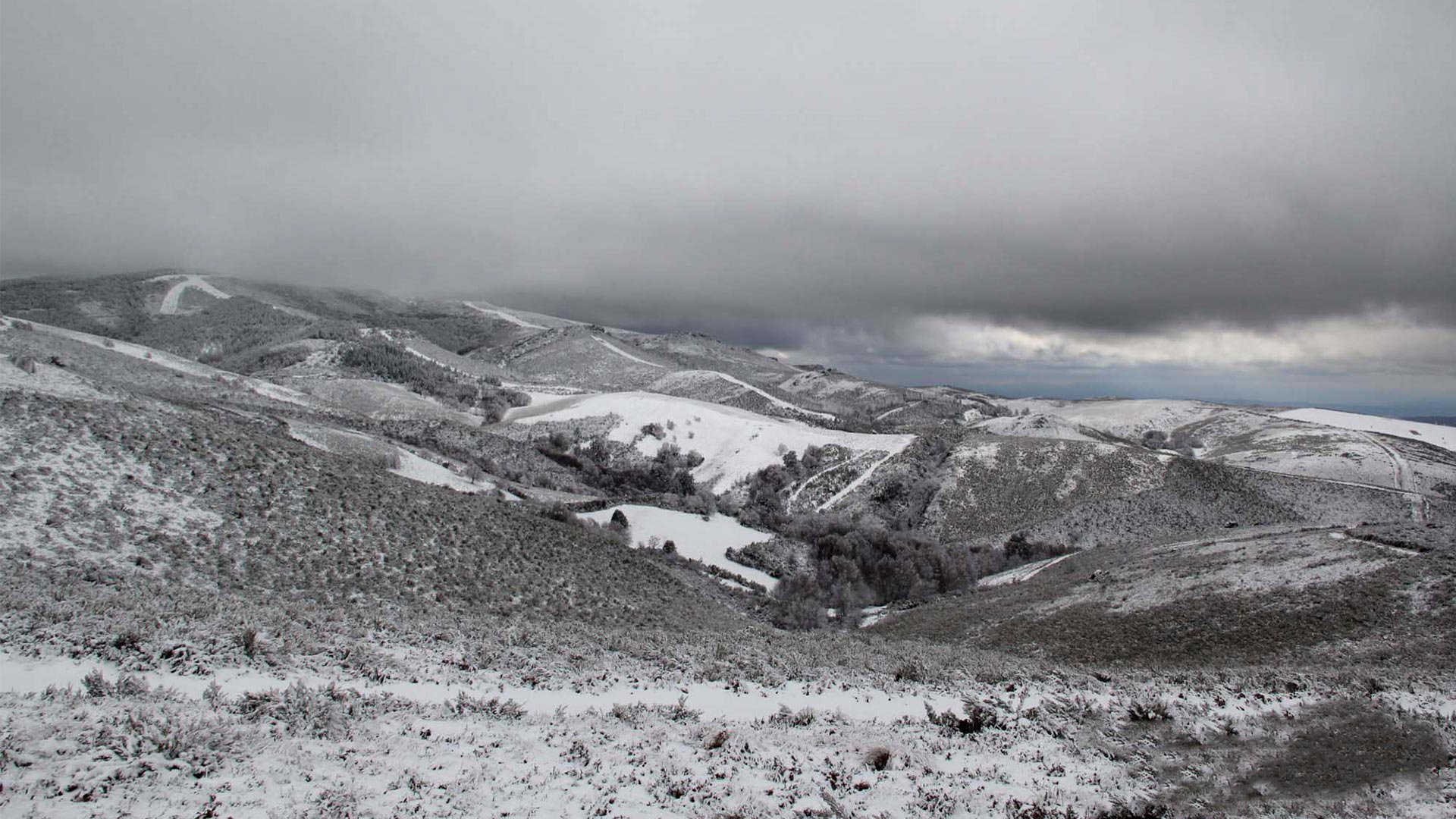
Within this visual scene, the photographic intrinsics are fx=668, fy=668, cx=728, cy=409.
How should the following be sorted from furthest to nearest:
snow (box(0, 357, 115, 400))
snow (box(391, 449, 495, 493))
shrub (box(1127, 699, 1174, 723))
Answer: snow (box(391, 449, 495, 493)), snow (box(0, 357, 115, 400)), shrub (box(1127, 699, 1174, 723))

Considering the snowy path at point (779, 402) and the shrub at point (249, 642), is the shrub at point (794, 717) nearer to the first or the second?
the shrub at point (249, 642)

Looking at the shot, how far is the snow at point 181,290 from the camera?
157m

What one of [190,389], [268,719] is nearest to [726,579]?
[268,719]

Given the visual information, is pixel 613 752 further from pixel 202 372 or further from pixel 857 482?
pixel 202 372

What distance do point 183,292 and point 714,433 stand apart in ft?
566

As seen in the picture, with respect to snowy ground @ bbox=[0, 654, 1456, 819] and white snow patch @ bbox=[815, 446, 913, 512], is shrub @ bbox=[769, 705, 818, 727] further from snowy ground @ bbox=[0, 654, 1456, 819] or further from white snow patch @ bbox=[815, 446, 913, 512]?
white snow patch @ bbox=[815, 446, 913, 512]

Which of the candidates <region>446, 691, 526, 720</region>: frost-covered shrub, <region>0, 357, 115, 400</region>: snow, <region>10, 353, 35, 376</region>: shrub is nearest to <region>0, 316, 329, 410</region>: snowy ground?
<region>10, 353, 35, 376</region>: shrub

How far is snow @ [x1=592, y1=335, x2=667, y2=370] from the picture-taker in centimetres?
14825

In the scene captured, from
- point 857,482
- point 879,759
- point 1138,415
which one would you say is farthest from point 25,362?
point 1138,415

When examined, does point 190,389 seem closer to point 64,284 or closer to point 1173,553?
point 1173,553

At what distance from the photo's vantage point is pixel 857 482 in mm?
59000

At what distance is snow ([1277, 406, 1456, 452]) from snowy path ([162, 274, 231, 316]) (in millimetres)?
220832

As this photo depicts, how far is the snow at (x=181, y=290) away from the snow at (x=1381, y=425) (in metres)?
221

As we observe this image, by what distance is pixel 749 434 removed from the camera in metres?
70.7
